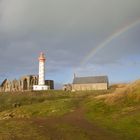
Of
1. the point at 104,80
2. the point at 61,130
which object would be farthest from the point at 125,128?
the point at 104,80

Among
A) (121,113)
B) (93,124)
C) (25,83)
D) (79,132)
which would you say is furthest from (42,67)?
(79,132)

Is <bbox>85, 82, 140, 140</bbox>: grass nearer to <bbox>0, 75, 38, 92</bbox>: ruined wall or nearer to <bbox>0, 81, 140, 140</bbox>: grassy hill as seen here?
<bbox>0, 81, 140, 140</bbox>: grassy hill

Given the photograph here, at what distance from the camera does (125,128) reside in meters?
35.5

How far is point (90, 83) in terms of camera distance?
136 m

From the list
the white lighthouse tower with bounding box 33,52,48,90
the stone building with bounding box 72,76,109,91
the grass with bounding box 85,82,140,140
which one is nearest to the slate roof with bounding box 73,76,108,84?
the stone building with bounding box 72,76,109,91

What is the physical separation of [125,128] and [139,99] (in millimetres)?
18395

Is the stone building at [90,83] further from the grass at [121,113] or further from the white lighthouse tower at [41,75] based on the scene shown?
the grass at [121,113]

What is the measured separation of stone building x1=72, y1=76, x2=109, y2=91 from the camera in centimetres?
13362

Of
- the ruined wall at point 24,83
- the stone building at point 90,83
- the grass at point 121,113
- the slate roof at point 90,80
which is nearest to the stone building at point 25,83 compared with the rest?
the ruined wall at point 24,83

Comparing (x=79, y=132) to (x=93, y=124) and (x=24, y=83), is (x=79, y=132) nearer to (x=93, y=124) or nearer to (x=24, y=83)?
(x=93, y=124)

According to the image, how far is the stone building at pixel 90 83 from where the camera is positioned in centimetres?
13362

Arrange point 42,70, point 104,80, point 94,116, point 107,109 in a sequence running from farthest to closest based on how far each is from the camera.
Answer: point 42,70 < point 104,80 < point 107,109 < point 94,116

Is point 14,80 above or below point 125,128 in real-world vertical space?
above

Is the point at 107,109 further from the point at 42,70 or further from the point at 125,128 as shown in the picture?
the point at 42,70
